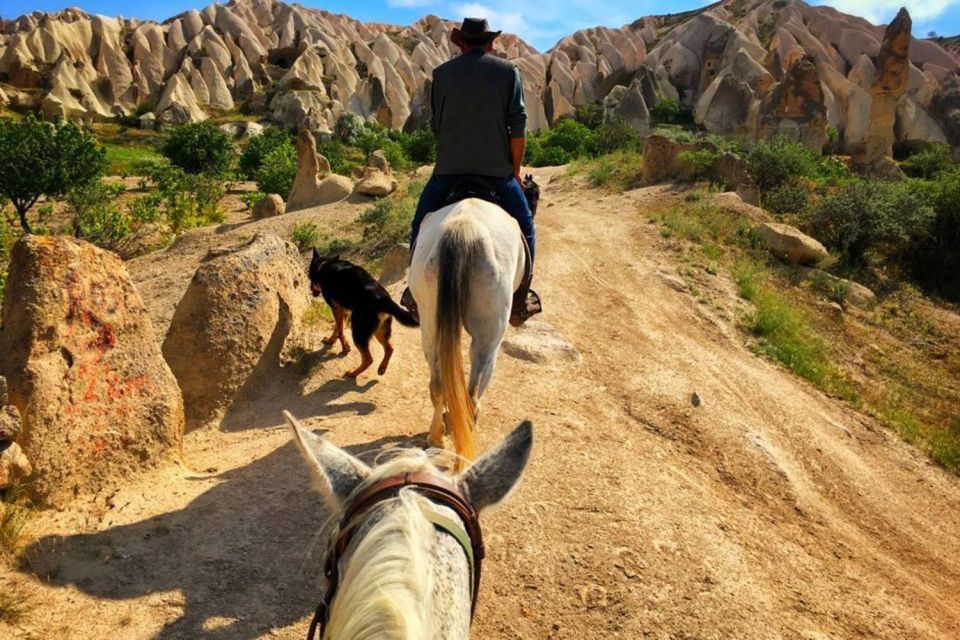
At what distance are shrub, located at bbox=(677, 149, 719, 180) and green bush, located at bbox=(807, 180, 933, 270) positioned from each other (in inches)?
120

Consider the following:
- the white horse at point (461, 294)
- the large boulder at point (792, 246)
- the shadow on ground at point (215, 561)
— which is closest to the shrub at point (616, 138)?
the large boulder at point (792, 246)

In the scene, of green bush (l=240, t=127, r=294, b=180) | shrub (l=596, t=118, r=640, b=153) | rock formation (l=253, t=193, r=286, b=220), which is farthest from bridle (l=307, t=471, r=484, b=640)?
green bush (l=240, t=127, r=294, b=180)

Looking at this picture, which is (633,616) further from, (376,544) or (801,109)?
(801,109)

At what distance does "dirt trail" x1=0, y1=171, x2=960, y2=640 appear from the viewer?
3.31 meters

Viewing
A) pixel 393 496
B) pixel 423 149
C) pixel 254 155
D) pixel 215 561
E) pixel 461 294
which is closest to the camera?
pixel 393 496

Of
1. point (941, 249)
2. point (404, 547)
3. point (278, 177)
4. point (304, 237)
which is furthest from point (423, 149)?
point (404, 547)

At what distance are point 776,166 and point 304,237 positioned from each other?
1256 centimetres

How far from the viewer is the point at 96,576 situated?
10.5 ft

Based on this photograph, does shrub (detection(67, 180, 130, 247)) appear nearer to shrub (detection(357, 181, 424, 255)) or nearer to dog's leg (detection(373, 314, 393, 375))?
shrub (detection(357, 181, 424, 255))

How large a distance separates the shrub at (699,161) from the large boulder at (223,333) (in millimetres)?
12954

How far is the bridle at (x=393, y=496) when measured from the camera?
63.9 inches

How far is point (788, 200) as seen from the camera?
14.5 m

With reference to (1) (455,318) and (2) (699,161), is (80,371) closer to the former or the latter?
(1) (455,318)

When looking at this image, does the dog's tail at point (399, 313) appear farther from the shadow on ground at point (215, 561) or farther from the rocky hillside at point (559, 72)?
the rocky hillside at point (559, 72)
